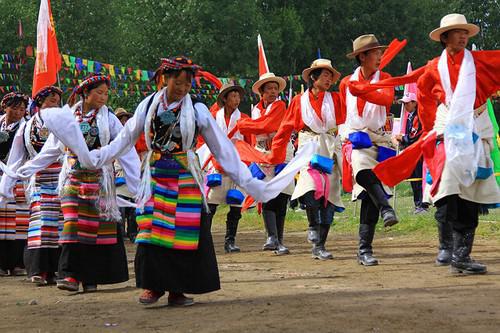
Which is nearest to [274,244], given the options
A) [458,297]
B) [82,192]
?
[82,192]

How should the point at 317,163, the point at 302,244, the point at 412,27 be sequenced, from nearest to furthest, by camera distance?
the point at 317,163, the point at 302,244, the point at 412,27

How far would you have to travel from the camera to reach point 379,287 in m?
7.42

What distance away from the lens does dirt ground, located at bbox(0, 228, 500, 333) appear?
579 cm

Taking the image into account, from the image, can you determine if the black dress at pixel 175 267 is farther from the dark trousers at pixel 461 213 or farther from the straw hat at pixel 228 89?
the straw hat at pixel 228 89

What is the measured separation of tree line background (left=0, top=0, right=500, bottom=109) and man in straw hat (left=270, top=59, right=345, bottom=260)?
3008cm

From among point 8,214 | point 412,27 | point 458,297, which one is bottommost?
point 458,297

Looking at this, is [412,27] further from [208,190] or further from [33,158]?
[33,158]

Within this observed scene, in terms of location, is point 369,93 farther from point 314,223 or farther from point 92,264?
point 92,264

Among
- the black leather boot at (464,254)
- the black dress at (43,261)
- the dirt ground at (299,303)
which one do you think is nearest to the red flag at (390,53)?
the dirt ground at (299,303)

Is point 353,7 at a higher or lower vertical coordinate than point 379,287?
higher

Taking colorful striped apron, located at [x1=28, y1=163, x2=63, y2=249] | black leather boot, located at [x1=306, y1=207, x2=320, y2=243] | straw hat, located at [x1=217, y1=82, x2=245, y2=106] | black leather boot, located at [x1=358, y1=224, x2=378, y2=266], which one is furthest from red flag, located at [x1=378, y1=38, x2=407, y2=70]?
colorful striped apron, located at [x1=28, y1=163, x2=63, y2=249]

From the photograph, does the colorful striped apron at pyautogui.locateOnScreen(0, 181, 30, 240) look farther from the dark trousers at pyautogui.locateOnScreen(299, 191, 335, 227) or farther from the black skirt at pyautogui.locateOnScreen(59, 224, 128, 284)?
the dark trousers at pyautogui.locateOnScreen(299, 191, 335, 227)

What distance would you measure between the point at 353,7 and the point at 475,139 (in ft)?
141

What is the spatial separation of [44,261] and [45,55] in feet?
16.0
